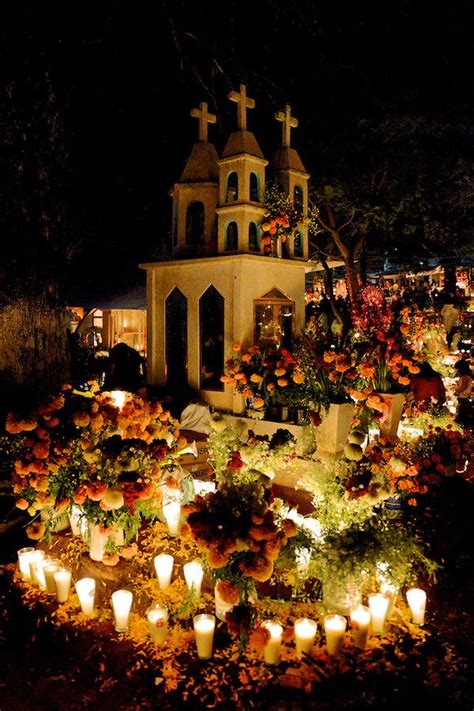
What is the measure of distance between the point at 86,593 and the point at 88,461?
105 centimetres

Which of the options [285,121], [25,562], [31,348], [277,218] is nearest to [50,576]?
[25,562]

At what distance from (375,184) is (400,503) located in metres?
13.0

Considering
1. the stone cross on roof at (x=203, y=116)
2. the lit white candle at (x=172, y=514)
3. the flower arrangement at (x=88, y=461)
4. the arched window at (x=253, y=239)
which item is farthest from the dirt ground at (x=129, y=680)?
the stone cross on roof at (x=203, y=116)

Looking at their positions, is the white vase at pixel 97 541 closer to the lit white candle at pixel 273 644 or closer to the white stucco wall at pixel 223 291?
the lit white candle at pixel 273 644

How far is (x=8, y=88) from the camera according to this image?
6.37 meters

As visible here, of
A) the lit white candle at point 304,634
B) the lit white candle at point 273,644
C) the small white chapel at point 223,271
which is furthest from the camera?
the small white chapel at point 223,271

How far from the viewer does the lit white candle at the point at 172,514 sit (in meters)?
5.55

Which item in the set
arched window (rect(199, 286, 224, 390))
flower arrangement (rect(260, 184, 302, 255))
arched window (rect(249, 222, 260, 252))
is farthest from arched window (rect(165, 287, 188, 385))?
flower arrangement (rect(260, 184, 302, 255))

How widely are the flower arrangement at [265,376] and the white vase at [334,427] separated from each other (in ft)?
1.73

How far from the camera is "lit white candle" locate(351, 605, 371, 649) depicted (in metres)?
3.79

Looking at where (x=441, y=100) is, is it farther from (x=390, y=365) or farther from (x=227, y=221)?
(x=390, y=365)

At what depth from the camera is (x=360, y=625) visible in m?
3.79

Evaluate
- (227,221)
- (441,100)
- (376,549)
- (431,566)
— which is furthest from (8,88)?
(441,100)

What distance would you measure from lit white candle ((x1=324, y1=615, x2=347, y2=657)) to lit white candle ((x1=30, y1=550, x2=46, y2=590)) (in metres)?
2.54
